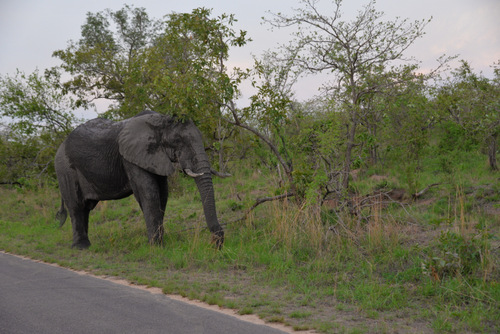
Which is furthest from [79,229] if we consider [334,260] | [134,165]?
[334,260]

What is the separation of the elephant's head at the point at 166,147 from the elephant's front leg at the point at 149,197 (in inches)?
8.9

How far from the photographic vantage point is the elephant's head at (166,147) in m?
8.50

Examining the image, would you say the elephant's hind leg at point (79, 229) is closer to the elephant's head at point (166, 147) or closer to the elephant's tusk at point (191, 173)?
the elephant's head at point (166, 147)

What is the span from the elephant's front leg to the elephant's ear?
0.22 meters

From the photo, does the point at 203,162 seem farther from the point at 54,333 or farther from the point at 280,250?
the point at 54,333

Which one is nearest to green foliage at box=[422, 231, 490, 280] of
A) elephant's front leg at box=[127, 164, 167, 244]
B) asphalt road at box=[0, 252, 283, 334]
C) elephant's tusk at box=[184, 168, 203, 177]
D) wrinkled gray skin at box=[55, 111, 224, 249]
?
asphalt road at box=[0, 252, 283, 334]

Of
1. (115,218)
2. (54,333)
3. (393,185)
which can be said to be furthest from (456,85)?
(54,333)

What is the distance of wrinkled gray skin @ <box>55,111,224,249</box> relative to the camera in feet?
28.2

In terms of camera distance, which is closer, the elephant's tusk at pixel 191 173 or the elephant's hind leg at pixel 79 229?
the elephant's tusk at pixel 191 173

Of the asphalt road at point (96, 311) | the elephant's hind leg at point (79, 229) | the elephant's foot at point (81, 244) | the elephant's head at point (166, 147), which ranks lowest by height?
the asphalt road at point (96, 311)

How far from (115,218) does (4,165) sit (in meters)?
7.01

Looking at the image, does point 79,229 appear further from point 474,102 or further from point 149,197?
point 474,102

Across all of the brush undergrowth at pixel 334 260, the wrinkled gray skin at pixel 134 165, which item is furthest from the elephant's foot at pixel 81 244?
the brush undergrowth at pixel 334 260

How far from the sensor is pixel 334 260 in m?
6.95
